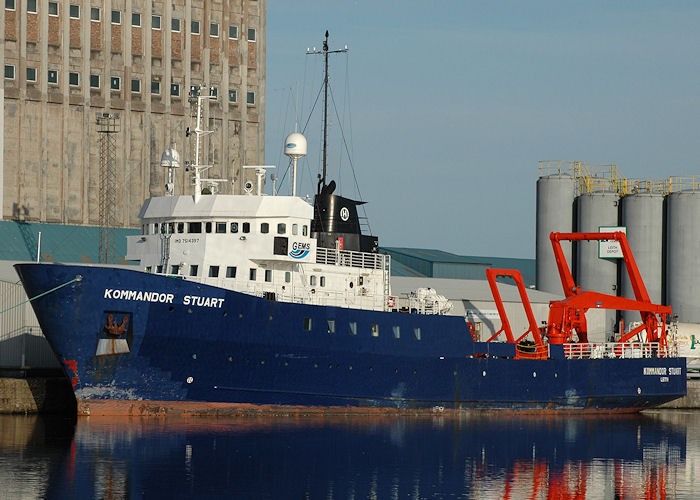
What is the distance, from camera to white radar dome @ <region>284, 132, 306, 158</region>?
3850cm

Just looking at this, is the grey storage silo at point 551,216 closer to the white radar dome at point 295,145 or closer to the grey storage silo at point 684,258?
the grey storage silo at point 684,258

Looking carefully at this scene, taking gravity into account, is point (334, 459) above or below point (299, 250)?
below

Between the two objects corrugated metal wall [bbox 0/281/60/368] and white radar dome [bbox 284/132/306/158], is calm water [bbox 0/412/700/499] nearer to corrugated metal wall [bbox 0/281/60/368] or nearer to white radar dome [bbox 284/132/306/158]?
corrugated metal wall [bbox 0/281/60/368]

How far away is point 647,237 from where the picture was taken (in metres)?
56.9

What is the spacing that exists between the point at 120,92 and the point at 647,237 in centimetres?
2897

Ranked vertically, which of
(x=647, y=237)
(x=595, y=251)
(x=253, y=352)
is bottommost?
(x=253, y=352)

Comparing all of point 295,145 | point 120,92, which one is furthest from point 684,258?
point 120,92

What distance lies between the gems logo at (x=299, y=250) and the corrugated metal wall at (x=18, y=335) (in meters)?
9.85

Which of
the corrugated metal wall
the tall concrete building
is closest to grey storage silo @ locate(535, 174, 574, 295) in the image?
the tall concrete building

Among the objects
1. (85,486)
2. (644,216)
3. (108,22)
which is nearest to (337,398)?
(85,486)

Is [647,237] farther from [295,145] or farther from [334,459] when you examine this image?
[334,459]

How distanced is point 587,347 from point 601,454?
1291cm

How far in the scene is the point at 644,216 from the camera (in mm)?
56844

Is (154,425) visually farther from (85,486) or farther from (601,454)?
(601,454)
